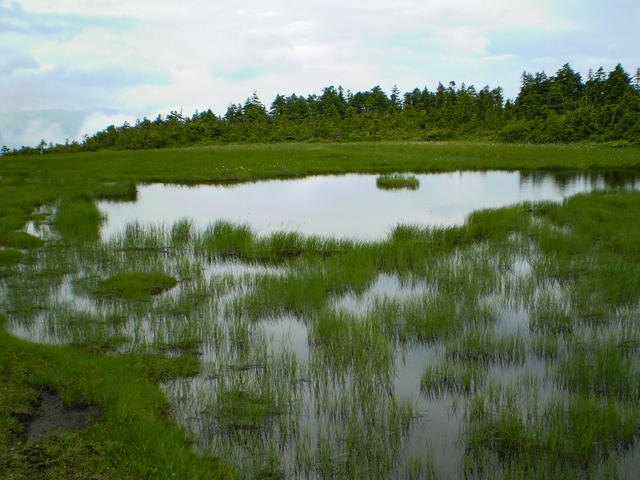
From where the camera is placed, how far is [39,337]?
609 centimetres

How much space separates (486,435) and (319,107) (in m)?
77.0

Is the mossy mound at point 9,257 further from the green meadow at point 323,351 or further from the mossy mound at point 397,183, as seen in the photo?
the mossy mound at point 397,183

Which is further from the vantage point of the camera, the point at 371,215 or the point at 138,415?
the point at 371,215

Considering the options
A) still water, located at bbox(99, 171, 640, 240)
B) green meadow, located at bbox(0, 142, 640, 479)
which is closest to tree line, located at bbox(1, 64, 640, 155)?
still water, located at bbox(99, 171, 640, 240)

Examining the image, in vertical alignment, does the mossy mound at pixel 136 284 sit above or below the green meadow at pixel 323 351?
above

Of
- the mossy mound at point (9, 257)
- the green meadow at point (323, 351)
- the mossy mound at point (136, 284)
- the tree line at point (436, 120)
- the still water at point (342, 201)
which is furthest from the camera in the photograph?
the tree line at point (436, 120)

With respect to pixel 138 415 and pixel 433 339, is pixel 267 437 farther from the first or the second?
pixel 433 339

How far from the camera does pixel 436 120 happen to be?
63125 mm

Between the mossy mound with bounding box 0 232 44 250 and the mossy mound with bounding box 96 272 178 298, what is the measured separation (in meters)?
3.78

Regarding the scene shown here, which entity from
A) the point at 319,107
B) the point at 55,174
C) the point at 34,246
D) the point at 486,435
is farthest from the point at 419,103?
the point at 486,435

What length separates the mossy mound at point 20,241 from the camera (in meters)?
10.6

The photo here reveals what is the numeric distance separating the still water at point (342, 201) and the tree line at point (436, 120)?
23.3m

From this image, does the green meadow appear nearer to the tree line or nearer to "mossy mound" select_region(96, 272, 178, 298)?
"mossy mound" select_region(96, 272, 178, 298)

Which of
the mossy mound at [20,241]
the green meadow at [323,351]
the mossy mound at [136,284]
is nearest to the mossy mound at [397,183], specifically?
the green meadow at [323,351]
